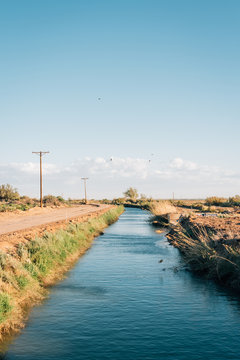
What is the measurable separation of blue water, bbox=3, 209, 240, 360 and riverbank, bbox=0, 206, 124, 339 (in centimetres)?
42

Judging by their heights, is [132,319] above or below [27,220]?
below

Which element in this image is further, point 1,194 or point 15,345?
point 1,194

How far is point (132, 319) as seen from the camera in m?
10.3

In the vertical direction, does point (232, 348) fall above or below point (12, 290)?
below

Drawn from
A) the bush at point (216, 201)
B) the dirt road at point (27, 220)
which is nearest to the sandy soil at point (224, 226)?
the dirt road at point (27, 220)

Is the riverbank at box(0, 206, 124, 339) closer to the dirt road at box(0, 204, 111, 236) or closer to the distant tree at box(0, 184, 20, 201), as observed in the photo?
the dirt road at box(0, 204, 111, 236)

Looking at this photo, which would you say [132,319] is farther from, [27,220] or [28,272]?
[27,220]

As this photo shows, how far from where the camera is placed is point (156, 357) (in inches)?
311

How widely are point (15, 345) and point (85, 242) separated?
16890 mm

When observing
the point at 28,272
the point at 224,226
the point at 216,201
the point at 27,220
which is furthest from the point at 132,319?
the point at 216,201

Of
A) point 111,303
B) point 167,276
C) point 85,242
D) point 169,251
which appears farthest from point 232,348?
point 85,242

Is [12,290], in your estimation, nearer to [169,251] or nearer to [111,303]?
[111,303]

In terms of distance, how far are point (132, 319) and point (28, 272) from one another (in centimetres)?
463

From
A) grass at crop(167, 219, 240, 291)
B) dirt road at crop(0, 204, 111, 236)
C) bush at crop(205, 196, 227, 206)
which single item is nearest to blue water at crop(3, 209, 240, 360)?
grass at crop(167, 219, 240, 291)
